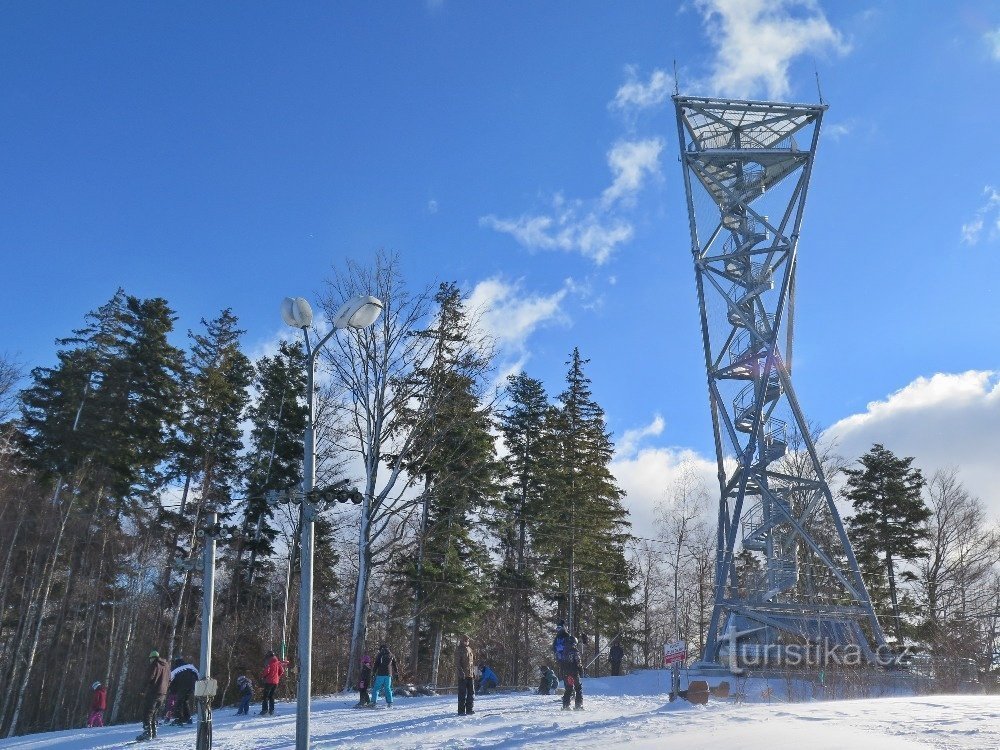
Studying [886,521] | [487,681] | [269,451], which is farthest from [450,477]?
[886,521]

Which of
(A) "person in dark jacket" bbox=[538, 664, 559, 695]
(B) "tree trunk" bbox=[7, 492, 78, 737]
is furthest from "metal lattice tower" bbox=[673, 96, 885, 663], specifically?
(B) "tree trunk" bbox=[7, 492, 78, 737]

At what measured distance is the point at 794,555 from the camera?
30.4 metres

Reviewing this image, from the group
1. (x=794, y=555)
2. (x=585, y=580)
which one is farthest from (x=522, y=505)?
(x=794, y=555)

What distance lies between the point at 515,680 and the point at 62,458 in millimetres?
23242

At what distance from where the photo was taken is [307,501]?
10984 mm

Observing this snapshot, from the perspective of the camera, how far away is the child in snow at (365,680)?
775 inches

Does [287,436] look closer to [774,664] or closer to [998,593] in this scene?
[774,664]

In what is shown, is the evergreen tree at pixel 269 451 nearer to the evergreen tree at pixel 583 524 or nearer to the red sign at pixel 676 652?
the evergreen tree at pixel 583 524

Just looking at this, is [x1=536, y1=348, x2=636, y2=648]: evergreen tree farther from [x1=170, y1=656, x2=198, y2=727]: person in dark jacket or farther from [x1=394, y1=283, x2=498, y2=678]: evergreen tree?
[x1=170, y1=656, x2=198, y2=727]: person in dark jacket

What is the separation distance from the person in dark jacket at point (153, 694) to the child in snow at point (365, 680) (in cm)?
433

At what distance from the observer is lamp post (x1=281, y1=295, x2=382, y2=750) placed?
10125mm

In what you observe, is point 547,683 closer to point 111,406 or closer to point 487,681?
point 487,681

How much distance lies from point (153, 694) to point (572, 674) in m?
8.50

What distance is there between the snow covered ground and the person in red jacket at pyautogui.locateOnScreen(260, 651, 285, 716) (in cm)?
46
